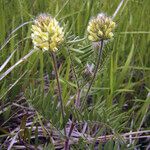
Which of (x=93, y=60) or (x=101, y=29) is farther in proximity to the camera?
(x=93, y=60)

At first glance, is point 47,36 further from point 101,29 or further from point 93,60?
point 93,60

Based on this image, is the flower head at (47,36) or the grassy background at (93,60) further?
the grassy background at (93,60)

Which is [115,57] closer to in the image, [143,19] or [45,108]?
[143,19]

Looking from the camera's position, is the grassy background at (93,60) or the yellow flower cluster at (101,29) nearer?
the yellow flower cluster at (101,29)

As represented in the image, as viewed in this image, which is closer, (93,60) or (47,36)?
(47,36)

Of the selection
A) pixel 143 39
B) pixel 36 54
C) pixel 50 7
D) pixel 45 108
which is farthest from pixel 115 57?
pixel 45 108

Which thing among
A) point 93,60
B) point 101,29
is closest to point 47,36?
point 101,29

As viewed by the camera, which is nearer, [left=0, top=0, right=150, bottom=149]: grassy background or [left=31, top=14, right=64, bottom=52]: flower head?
[left=31, top=14, right=64, bottom=52]: flower head

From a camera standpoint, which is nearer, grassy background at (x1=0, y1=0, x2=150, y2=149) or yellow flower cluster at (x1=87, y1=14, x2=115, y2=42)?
yellow flower cluster at (x1=87, y1=14, x2=115, y2=42)
